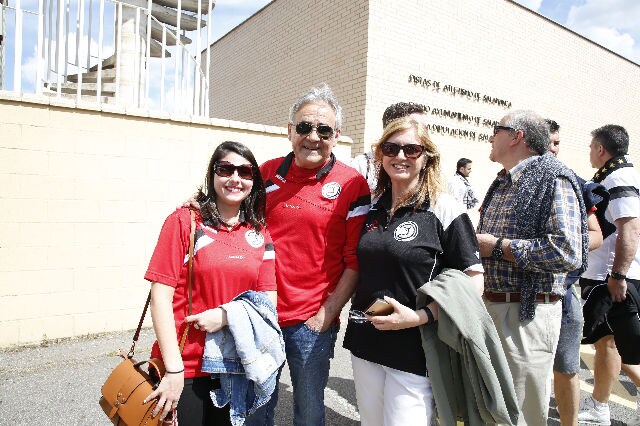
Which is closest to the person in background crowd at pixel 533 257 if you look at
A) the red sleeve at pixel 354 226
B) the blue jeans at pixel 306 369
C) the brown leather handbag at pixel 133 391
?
the red sleeve at pixel 354 226

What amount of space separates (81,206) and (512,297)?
14.0ft

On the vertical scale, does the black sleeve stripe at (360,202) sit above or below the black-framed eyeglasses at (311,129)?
below

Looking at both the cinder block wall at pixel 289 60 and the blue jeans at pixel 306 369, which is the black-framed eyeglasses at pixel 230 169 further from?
the cinder block wall at pixel 289 60

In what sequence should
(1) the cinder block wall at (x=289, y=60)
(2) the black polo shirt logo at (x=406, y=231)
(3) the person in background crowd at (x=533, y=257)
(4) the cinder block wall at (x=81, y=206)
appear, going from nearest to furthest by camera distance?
1. (2) the black polo shirt logo at (x=406, y=231)
2. (3) the person in background crowd at (x=533, y=257)
3. (4) the cinder block wall at (x=81, y=206)
4. (1) the cinder block wall at (x=289, y=60)

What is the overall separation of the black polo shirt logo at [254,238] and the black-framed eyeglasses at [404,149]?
707 mm

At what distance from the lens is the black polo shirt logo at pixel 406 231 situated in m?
2.00

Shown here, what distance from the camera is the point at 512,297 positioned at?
8.45 feet

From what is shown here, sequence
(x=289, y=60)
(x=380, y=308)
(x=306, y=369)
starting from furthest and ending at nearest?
(x=289, y=60), (x=306, y=369), (x=380, y=308)

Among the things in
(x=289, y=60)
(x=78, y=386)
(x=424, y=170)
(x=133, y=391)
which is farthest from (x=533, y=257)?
(x=289, y=60)

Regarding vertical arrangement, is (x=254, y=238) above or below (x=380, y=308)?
above

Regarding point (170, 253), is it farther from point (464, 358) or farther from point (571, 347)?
point (571, 347)

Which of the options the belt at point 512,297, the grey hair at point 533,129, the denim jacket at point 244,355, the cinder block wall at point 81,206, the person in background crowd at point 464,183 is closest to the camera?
the denim jacket at point 244,355

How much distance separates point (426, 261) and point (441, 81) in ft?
24.5

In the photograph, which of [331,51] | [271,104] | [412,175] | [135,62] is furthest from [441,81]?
[412,175]
